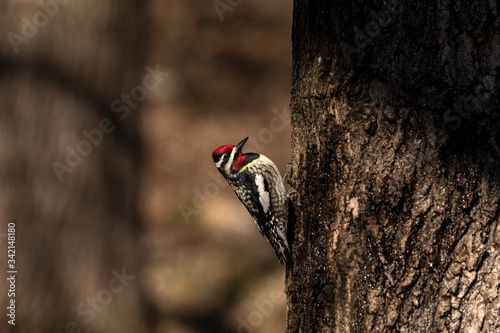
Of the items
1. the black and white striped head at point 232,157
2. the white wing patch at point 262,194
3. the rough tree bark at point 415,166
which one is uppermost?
the black and white striped head at point 232,157

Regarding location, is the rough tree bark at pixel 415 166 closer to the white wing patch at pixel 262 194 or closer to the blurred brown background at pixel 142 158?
the white wing patch at pixel 262 194

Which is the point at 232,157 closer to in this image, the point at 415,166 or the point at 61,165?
the point at 61,165

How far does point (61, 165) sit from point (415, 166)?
10.4ft

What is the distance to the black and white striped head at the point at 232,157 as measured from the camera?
3.29m

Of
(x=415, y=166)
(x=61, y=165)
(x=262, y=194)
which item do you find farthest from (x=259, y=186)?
(x=61, y=165)

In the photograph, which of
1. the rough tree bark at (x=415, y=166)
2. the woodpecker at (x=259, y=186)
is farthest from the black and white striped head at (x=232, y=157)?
the rough tree bark at (x=415, y=166)

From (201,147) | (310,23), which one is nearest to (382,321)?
(310,23)

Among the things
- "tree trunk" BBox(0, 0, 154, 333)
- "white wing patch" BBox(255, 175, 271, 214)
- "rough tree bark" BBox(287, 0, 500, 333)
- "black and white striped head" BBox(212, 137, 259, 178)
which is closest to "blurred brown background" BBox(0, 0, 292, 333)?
"tree trunk" BBox(0, 0, 154, 333)

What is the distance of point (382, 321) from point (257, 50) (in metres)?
3.83

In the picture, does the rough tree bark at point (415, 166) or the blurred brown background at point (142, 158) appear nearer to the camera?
the rough tree bark at point (415, 166)

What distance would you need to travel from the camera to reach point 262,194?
311 centimetres

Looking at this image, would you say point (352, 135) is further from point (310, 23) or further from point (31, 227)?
point (31, 227)

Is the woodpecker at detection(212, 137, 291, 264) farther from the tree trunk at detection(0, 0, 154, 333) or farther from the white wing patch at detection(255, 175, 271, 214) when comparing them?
the tree trunk at detection(0, 0, 154, 333)

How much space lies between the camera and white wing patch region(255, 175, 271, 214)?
10.0 feet
